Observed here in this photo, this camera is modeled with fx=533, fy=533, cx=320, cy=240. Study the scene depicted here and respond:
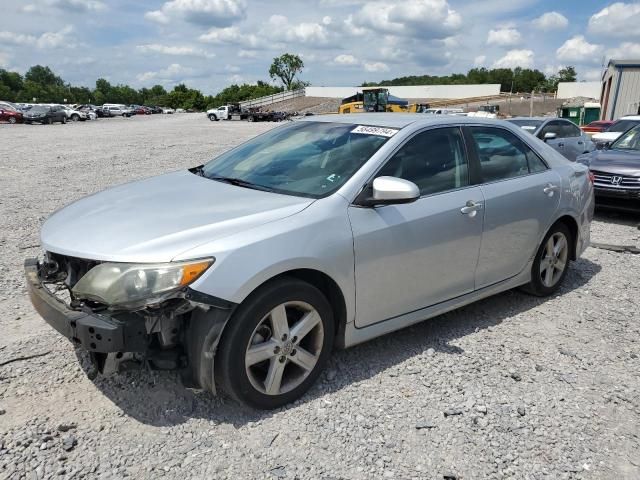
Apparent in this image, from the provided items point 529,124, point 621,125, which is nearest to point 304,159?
point 529,124

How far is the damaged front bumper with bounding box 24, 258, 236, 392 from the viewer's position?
2.56 m

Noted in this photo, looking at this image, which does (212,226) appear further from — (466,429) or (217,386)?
(466,429)

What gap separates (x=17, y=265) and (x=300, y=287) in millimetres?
3883

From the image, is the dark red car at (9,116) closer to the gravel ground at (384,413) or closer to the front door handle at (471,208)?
the gravel ground at (384,413)

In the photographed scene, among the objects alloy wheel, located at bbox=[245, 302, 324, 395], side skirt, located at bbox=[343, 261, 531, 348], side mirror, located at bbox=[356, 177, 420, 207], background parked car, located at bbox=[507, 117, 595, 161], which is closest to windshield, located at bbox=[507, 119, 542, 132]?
background parked car, located at bbox=[507, 117, 595, 161]

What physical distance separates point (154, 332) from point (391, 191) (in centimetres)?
153

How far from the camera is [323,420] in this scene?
9.82 feet

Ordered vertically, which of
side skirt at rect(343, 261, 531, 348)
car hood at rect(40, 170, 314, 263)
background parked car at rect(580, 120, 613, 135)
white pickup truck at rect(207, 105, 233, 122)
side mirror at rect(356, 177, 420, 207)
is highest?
side mirror at rect(356, 177, 420, 207)

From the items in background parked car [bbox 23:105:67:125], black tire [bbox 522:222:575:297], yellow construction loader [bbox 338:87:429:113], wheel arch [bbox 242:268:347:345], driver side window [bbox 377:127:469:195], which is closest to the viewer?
wheel arch [bbox 242:268:347:345]

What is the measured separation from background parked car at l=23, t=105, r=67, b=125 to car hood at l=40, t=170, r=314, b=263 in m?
42.0

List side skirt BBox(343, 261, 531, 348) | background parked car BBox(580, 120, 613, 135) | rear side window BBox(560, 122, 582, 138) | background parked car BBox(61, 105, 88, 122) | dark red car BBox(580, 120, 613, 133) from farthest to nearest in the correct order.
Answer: background parked car BBox(61, 105, 88, 122) < dark red car BBox(580, 120, 613, 133) < background parked car BBox(580, 120, 613, 135) < rear side window BBox(560, 122, 582, 138) < side skirt BBox(343, 261, 531, 348)

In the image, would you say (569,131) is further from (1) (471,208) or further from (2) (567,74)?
(2) (567,74)

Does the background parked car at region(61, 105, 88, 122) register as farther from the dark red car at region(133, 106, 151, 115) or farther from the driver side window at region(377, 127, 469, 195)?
the driver side window at region(377, 127, 469, 195)

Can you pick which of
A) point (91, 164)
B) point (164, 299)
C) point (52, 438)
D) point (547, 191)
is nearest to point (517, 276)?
point (547, 191)
